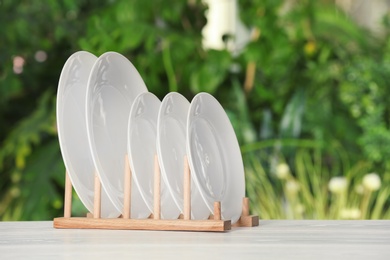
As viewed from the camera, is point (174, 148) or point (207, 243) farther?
point (174, 148)

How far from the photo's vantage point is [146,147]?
1.43m

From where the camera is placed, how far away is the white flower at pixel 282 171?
363 centimetres

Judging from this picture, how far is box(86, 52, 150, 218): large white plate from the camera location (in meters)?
1.37

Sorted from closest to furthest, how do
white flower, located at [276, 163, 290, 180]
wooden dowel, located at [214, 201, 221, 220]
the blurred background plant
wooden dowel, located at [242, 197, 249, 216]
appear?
wooden dowel, located at [214, 201, 221, 220] < wooden dowel, located at [242, 197, 249, 216] < white flower, located at [276, 163, 290, 180] < the blurred background plant

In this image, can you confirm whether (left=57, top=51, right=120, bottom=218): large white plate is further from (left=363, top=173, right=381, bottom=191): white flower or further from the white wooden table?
(left=363, top=173, right=381, bottom=191): white flower

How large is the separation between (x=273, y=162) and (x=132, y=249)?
2.82m

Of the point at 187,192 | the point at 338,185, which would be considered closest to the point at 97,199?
the point at 187,192

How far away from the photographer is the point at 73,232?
1.33m

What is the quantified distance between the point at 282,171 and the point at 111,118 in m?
2.28

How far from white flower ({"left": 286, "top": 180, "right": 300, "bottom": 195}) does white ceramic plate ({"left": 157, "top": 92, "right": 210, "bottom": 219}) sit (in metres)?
2.20

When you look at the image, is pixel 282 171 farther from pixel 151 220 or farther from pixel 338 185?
pixel 151 220

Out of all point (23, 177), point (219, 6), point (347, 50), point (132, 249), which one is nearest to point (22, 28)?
point (23, 177)

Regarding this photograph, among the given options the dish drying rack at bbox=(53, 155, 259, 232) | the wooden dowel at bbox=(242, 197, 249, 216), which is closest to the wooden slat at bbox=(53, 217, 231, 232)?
the dish drying rack at bbox=(53, 155, 259, 232)

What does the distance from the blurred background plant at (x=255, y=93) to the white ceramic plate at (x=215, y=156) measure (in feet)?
6.94
